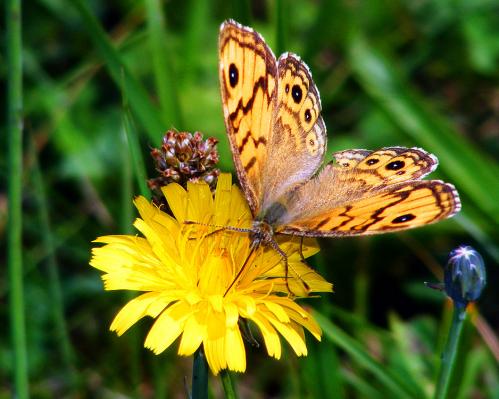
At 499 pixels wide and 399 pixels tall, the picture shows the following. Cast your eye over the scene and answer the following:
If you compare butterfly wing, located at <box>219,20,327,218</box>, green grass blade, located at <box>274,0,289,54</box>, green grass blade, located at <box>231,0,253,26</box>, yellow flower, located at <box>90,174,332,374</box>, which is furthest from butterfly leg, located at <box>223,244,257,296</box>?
green grass blade, located at <box>231,0,253,26</box>

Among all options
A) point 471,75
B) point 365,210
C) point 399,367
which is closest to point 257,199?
point 365,210

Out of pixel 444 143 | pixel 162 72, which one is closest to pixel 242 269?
pixel 162 72

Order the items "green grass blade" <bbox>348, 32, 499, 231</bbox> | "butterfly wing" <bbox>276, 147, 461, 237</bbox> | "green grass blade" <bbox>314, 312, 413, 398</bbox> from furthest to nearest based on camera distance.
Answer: "green grass blade" <bbox>348, 32, 499, 231</bbox>, "green grass blade" <bbox>314, 312, 413, 398</bbox>, "butterfly wing" <bbox>276, 147, 461, 237</bbox>

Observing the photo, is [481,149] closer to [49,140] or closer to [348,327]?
[348,327]

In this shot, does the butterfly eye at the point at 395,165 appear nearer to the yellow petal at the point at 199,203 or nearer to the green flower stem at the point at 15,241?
the yellow petal at the point at 199,203

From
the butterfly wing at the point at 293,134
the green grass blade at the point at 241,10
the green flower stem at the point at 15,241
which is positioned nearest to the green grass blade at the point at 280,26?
the green grass blade at the point at 241,10

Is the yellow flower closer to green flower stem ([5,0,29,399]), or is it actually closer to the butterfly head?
the butterfly head

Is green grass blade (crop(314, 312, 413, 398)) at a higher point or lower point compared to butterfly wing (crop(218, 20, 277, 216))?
lower
